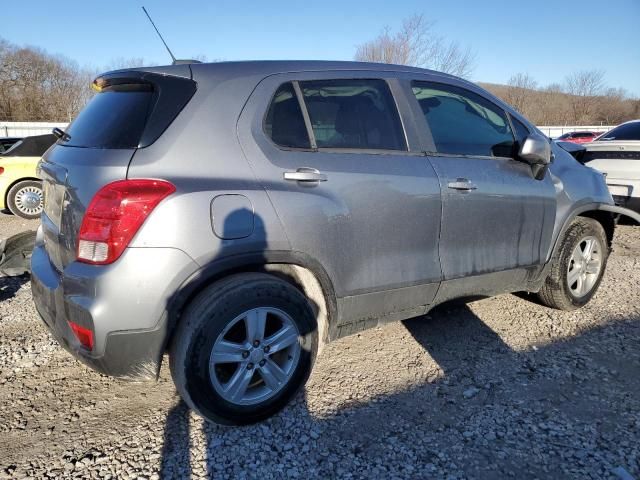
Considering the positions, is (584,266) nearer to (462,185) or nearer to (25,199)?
(462,185)

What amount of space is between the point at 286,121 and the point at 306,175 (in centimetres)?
32

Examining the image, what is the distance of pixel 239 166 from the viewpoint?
7.25 feet

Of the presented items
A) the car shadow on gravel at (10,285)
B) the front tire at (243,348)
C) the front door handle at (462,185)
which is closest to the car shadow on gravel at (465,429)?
the front tire at (243,348)

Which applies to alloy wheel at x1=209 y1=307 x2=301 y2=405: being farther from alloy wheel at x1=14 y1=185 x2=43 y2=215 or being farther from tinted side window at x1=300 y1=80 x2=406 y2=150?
alloy wheel at x1=14 y1=185 x2=43 y2=215

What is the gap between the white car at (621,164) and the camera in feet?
19.7

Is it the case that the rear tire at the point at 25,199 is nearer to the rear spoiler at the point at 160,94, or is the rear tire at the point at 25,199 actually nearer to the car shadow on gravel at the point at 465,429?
the rear spoiler at the point at 160,94

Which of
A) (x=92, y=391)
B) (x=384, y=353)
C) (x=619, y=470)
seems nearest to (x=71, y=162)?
(x=92, y=391)

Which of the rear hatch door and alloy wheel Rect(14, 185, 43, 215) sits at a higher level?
the rear hatch door

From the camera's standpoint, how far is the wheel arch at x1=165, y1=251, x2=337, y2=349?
6.86 feet

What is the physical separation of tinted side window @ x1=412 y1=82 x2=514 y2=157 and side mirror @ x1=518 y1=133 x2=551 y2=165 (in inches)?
6.1

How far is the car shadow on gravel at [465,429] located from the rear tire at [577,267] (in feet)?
2.28

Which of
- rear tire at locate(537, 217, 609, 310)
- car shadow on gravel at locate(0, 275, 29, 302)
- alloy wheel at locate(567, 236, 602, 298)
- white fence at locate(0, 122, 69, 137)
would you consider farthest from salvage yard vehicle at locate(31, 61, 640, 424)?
white fence at locate(0, 122, 69, 137)

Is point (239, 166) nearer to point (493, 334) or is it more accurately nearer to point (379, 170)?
point (379, 170)

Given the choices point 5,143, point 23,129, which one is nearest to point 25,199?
point 5,143
